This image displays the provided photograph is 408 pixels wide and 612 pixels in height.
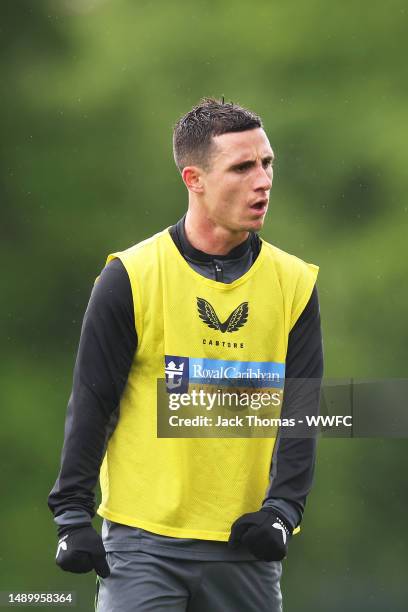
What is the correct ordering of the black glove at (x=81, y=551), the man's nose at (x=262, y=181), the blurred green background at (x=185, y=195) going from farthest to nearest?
the blurred green background at (x=185, y=195), the man's nose at (x=262, y=181), the black glove at (x=81, y=551)

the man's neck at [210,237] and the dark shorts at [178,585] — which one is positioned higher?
the man's neck at [210,237]

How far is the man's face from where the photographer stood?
3.96 metres

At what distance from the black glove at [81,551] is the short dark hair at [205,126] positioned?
1028mm

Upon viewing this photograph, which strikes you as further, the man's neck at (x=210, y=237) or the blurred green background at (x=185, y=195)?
the blurred green background at (x=185, y=195)

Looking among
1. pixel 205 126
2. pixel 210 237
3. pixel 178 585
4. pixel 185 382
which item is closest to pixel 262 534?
pixel 178 585

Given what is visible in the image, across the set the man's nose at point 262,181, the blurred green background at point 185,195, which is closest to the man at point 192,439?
the man's nose at point 262,181

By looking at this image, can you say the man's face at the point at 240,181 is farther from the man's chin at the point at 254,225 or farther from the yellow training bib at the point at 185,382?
the yellow training bib at the point at 185,382

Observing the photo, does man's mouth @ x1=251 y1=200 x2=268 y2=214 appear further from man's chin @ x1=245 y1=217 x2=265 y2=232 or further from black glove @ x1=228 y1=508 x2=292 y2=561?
black glove @ x1=228 y1=508 x2=292 y2=561

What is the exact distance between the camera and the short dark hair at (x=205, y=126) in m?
4.02

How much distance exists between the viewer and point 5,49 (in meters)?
11.4

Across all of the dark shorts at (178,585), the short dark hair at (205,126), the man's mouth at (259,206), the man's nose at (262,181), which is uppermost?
the short dark hair at (205,126)

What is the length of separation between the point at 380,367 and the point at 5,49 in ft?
12.2

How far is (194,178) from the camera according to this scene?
13.3 ft

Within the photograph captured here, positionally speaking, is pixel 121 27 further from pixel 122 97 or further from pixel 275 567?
pixel 275 567
